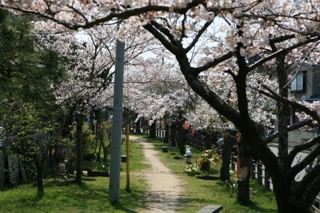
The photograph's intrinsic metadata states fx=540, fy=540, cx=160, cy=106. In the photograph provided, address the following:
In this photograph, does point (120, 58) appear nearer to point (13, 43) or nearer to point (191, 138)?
point (13, 43)

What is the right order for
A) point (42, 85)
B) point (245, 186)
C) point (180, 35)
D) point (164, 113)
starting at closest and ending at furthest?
point (180, 35)
point (42, 85)
point (245, 186)
point (164, 113)

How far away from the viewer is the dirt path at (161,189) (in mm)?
13352

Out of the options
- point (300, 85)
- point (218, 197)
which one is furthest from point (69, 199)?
point (300, 85)

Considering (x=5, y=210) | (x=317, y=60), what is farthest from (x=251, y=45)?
(x=5, y=210)

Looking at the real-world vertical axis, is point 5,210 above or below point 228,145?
below

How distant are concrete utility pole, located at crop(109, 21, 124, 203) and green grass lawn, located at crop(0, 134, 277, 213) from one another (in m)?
0.38

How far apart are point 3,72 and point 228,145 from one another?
46.7 feet

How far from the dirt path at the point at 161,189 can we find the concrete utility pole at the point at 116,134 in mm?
904

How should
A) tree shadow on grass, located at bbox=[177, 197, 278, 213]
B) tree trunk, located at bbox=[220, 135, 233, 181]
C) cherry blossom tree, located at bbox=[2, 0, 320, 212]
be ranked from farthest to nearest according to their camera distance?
tree trunk, located at bbox=[220, 135, 233, 181] < tree shadow on grass, located at bbox=[177, 197, 278, 213] < cherry blossom tree, located at bbox=[2, 0, 320, 212]

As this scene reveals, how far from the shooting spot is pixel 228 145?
66.9 feet

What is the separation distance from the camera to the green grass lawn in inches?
496

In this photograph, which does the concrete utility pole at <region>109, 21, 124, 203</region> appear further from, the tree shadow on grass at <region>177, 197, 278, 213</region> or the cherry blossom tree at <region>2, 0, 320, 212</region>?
the cherry blossom tree at <region>2, 0, 320, 212</region>

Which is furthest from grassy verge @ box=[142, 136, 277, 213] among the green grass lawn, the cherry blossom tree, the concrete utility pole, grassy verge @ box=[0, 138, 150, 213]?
the cherry blossom tree

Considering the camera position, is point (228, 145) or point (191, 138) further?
point (191, 138)
